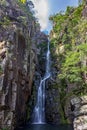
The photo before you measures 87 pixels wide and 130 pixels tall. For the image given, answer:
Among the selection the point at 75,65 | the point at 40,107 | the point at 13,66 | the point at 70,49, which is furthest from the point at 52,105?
the point at 13,66

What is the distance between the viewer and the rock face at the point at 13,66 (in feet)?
73.2

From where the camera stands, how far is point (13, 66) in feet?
80.8

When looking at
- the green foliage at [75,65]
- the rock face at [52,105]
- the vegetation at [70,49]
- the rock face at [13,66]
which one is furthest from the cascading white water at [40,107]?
the green foliage at [75,65]

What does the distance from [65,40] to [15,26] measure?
569 inches

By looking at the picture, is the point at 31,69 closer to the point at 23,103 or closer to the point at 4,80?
the point at 23,103

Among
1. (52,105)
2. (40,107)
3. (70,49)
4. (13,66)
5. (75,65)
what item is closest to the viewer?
(13,66)

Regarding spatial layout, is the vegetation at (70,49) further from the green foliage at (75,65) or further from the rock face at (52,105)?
the rock face at (52,105)

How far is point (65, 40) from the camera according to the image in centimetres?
4066

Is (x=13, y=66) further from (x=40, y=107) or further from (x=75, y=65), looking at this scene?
(x=40, y=107)

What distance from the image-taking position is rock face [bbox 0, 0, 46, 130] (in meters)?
22.3

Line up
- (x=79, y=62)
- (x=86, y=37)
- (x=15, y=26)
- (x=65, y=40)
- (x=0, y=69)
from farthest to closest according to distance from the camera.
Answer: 1. (x=65, y=40)
2. (x=86, y=37)
3. (x=79, y=62)
4. (x=15, y=26)
5. (x=0, y=69)

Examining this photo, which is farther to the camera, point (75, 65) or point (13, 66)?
point (75, 65)

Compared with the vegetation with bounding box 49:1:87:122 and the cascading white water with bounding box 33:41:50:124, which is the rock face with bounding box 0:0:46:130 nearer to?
the cascading white water with bounding box 33:41:50:124

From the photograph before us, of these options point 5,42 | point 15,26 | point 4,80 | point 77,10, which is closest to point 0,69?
point 4,80
